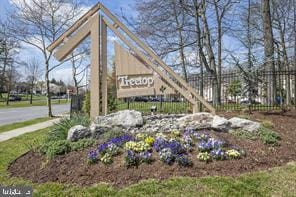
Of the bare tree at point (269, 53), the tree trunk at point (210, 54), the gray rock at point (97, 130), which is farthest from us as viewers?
the tree trunk at point (210, 54)

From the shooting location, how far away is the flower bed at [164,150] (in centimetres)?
604

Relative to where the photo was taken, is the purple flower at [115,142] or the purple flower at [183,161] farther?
the purple flower at [115,142]

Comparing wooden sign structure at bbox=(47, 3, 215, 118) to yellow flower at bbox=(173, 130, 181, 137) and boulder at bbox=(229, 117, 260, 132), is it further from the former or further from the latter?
yellow flower at bbox=(173, 130, 181, 137)

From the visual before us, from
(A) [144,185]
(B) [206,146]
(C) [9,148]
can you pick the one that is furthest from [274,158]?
(C) [9,148]

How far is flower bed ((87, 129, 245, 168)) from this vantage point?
6.04 m

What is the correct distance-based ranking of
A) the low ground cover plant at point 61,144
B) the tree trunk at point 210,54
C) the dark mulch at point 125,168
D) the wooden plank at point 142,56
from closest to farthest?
the dark mulch at point 125,168 → the low ground cover plant at point 61,144 → the wooden plank at point 142,56 → the tree trunk at point 210,54

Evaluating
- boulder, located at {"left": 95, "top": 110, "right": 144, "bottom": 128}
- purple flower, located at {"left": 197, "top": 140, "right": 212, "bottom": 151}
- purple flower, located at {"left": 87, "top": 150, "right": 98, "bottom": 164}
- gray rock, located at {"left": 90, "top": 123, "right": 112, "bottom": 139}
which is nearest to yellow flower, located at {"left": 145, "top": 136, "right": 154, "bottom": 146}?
purple flower, located at {"left": 197, "top": 140, "right": 212, "bottom": 151}

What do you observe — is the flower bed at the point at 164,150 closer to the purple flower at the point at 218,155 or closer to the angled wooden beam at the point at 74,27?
the purple flower at the point at 218,155

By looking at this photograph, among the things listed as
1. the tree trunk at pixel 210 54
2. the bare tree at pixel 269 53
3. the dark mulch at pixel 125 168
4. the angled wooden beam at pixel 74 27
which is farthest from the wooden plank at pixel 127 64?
the tree trunk at pixel 210 54

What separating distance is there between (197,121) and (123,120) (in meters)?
1.79

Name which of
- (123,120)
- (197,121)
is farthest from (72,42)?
(197,121)

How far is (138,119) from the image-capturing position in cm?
827

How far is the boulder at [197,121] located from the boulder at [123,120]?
3.27 ft

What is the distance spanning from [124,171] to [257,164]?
96.2 inches
